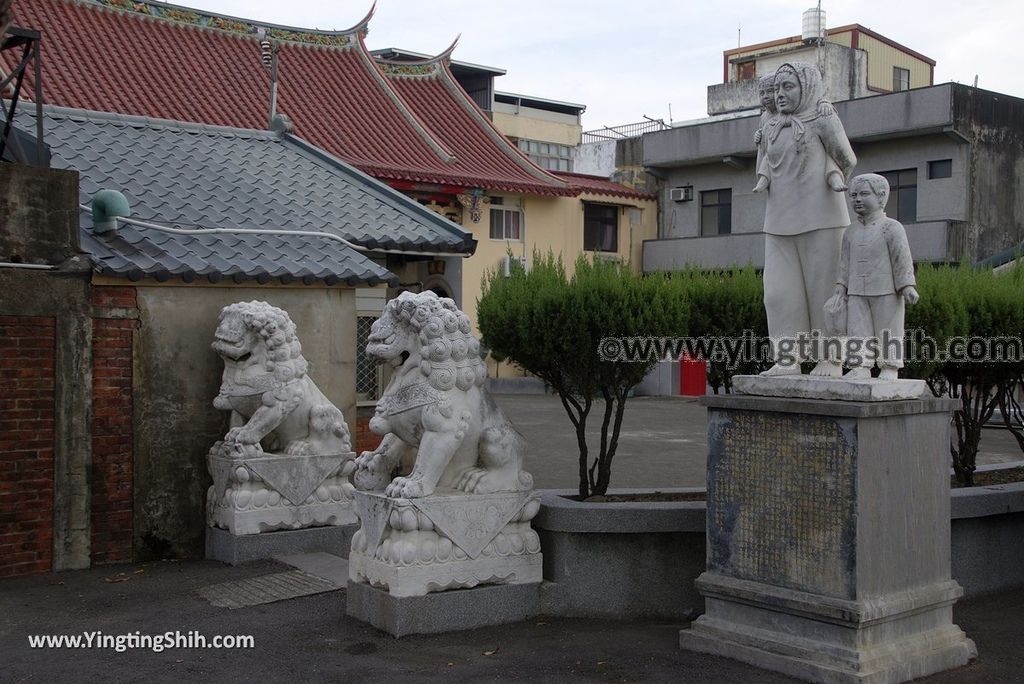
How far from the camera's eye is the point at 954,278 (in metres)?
9.13

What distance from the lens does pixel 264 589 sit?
25.3ft

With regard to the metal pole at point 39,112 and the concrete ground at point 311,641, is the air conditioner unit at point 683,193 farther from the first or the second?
the concrete ground at point 311,641

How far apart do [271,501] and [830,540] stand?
15.5ft

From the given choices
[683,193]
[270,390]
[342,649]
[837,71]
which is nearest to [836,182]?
[342,649]

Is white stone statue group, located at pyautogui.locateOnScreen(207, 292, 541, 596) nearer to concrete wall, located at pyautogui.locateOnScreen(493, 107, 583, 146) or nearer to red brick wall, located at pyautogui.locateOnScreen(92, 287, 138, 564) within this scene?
red brick wall, located at pyautogui.locateOnScreen(92, 287, 138, 564)

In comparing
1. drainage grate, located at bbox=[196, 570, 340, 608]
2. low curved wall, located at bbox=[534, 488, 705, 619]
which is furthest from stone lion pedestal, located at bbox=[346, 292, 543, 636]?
drainage grate, located at bbox=[196, 570, 340, 608]

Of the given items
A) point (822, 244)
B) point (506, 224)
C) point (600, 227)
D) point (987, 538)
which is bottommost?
point (987, 538)

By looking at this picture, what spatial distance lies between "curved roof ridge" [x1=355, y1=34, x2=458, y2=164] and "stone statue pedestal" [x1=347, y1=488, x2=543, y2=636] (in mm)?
18391

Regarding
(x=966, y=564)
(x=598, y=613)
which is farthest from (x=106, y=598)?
(x=966, y=564)

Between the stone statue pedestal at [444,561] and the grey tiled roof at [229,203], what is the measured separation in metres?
3.28

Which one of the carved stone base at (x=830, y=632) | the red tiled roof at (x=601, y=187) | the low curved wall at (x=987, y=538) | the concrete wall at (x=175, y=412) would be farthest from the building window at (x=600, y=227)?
the carved stone base at (x=830, y=632)

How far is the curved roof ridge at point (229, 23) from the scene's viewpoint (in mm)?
21641

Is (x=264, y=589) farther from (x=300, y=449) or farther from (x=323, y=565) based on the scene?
(x=300, y=449)

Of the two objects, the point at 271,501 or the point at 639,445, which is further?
the point at 639,445
